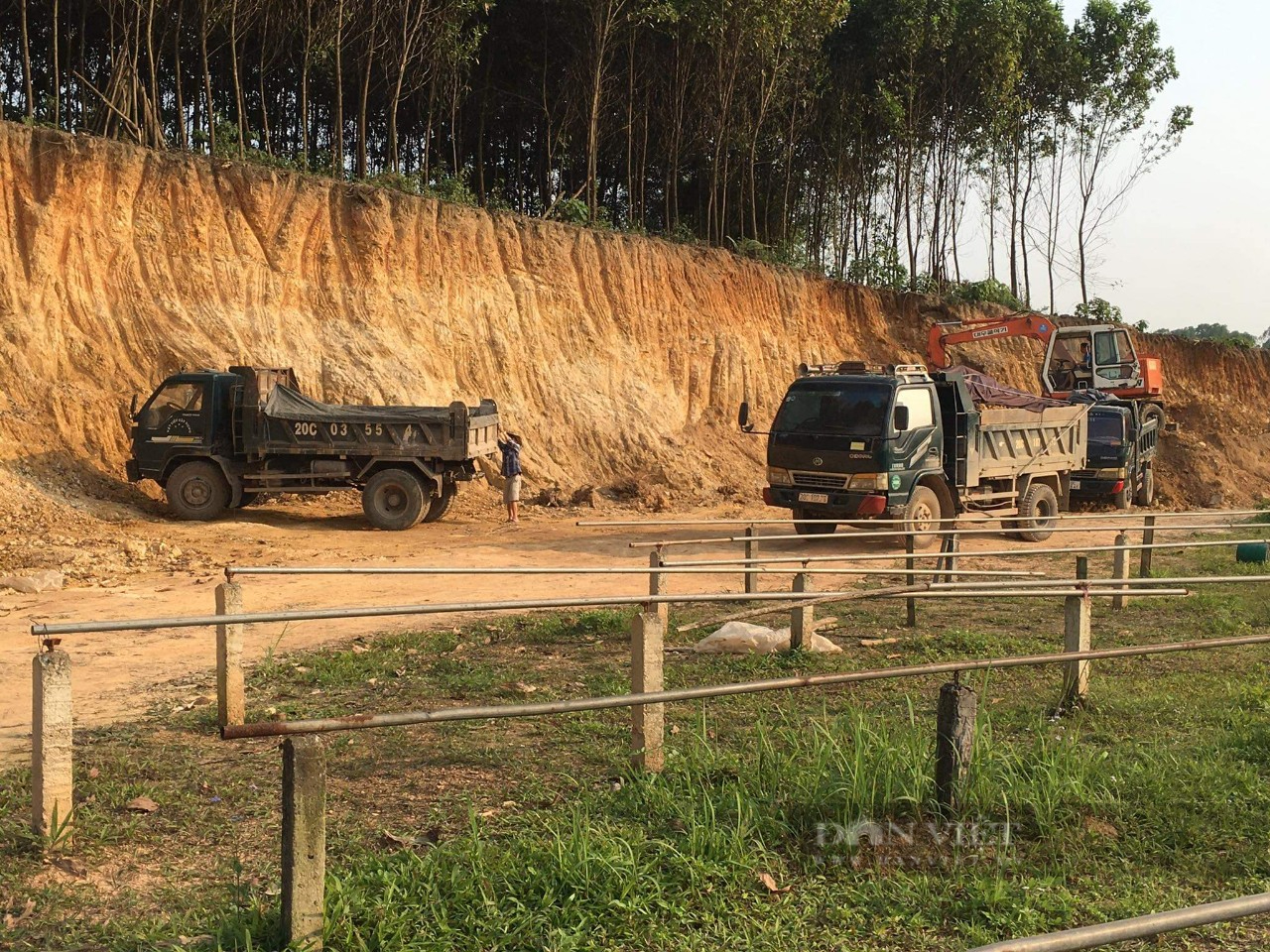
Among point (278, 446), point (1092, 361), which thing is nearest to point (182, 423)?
point (278, 446)

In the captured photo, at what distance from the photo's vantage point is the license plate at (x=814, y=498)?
1477cm

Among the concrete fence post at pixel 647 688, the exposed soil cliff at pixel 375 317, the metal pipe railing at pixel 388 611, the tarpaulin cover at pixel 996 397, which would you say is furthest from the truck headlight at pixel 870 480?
the concrete fence post at pixel 647 688

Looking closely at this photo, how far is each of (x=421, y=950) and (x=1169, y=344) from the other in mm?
38601

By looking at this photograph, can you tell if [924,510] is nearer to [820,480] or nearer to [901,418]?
[901,418]

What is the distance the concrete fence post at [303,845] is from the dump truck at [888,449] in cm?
1032

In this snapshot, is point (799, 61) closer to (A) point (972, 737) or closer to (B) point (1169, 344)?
(B) point (1169, 344)

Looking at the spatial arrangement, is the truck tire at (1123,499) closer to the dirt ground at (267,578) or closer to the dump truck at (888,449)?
the dirt ground at (267,578)

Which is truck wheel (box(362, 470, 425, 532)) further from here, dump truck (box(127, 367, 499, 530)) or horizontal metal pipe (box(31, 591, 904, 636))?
horizontal metal pipe (box(31, 591, 904, 636))

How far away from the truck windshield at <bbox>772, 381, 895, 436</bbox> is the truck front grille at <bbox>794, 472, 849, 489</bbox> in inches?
22.1

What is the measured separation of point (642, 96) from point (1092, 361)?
46.6ft

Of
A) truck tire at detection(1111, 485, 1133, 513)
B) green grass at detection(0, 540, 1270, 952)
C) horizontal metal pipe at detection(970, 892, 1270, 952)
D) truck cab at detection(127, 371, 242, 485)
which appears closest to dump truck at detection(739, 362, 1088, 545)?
truck tire at detection(1111, 485, 1133, 513)

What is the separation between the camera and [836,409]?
48.8 feet

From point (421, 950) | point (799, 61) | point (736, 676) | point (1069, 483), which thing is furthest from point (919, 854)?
point (799, 61)

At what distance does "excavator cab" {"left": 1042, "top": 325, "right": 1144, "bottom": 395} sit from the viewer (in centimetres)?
2348
